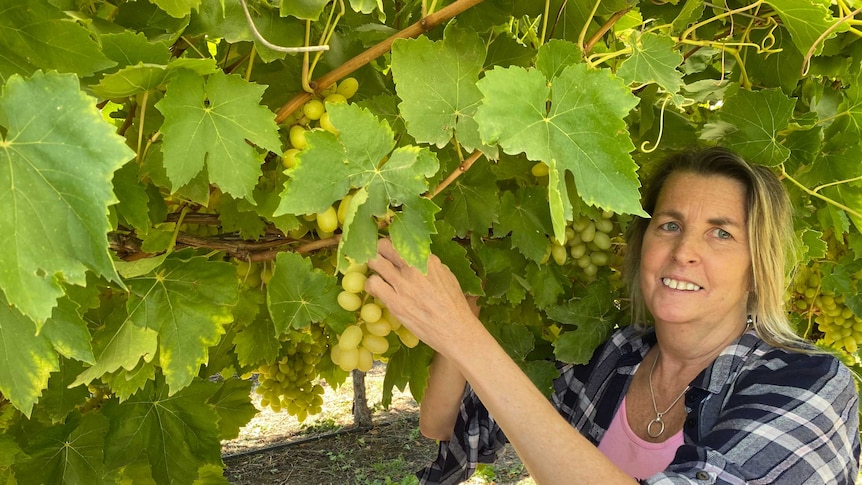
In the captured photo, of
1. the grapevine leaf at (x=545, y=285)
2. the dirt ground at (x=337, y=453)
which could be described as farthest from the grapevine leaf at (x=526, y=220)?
the dirt ground at (x=337, y=453)

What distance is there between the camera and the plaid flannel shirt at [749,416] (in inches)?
47.7

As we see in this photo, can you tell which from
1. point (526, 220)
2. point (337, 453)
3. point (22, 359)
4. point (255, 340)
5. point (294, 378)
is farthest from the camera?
point (337, 453)

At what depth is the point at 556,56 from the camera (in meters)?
0.92

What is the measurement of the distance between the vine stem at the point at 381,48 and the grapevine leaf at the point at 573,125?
15 centimetres

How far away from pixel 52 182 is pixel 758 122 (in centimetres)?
131

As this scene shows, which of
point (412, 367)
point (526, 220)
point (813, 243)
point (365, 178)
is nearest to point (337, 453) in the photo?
point (813, 243)

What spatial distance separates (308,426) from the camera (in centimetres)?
757

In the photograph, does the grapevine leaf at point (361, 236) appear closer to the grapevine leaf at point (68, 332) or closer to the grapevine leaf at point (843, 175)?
the grapevine leaf at point (68, 332)

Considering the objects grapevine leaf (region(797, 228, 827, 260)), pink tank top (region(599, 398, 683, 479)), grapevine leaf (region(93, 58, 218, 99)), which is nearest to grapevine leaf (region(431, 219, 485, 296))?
grapevine leaf (region(93, 58, 218, 99))

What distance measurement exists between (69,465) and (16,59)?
0.87 m

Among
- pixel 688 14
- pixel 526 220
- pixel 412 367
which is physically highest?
pixel 688 14

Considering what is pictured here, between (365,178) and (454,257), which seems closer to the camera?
(365,178)

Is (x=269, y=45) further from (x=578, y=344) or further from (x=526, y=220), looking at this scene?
(x=578, y=344)

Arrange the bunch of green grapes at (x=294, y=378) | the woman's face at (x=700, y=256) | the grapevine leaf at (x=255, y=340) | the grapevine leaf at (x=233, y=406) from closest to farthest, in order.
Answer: the grapevine leaf at (x=255, y=340) < the woman's face at (x=700, y=256) < the grapevine leaf at (x=233, y=406) < the bunch of green grapes at (x=294, y=378)
